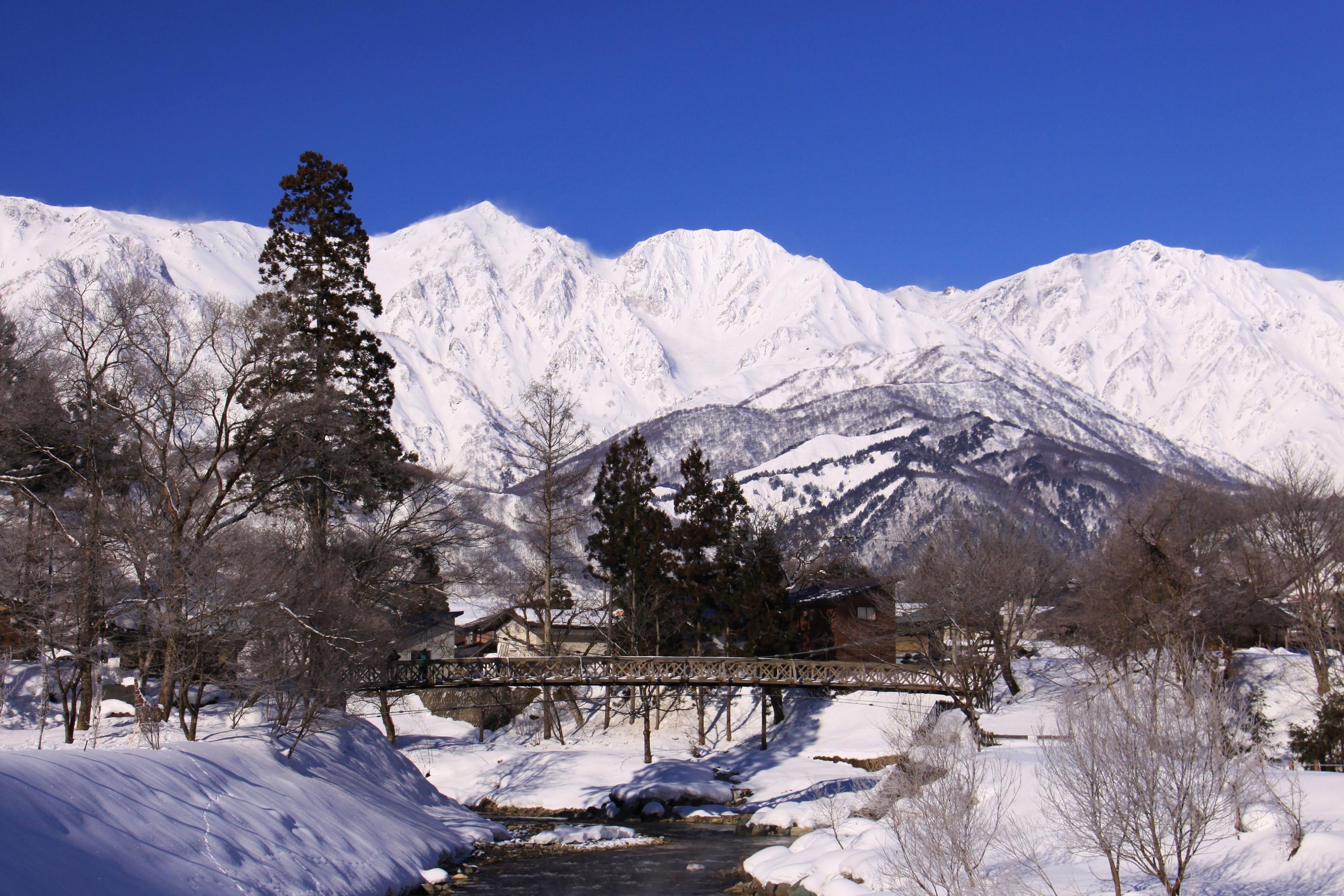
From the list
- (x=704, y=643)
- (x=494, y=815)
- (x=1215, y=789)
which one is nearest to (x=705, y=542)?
(x=704, y=643)

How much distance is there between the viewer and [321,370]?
35844mm

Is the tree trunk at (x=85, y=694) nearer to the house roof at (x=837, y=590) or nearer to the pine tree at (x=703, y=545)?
the pine tree at (x=703, y=545)

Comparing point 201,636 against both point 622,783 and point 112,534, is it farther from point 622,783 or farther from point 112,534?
point 622,783

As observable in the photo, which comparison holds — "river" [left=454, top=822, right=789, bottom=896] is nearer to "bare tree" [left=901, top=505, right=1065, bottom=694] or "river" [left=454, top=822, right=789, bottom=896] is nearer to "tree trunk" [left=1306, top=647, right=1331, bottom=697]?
"bare tree" [left=901, top=505, right=1065, bottom=694]

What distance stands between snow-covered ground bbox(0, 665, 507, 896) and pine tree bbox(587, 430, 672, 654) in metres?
20.9

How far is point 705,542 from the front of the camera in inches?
2341

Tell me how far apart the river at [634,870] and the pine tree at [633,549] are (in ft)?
63.2

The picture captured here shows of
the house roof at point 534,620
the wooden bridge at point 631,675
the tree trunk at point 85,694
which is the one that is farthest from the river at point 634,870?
the house roof at point 534,620

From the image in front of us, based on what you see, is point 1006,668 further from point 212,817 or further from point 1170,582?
point 212,817

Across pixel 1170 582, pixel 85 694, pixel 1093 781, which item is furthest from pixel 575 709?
pixel 1093 781

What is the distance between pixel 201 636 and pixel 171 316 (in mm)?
8414

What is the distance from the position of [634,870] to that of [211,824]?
14.1 metres

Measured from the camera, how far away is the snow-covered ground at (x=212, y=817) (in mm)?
16797

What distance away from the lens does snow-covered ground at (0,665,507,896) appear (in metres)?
16.8
